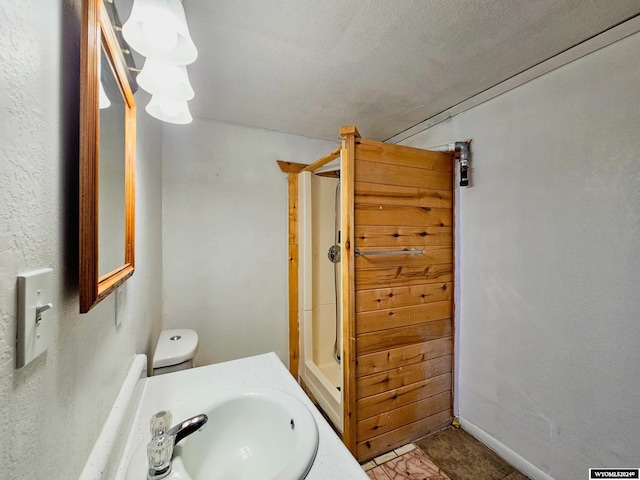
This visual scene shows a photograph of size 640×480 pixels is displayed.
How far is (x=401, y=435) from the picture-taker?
5.48 feet

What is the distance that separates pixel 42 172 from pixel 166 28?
52 cm

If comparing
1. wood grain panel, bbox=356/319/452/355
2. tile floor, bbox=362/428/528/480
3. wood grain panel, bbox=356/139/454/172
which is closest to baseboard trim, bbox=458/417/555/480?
tile floor, bbox=362/428/528/480

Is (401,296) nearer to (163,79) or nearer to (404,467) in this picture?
(404,467)

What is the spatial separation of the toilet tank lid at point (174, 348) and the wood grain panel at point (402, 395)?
104 cm

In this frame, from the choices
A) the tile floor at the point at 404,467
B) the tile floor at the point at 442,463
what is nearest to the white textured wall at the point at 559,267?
the tile floor at the point at 442,463

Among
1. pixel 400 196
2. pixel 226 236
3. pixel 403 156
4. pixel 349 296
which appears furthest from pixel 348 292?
pixel 226 236

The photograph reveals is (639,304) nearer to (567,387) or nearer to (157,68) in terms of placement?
(567,387)

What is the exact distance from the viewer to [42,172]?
1.23ft

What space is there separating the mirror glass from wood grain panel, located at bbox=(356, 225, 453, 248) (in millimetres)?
1138

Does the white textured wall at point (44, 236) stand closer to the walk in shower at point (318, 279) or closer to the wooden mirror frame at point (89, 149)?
the wooden mirror frame at point (89, 149)

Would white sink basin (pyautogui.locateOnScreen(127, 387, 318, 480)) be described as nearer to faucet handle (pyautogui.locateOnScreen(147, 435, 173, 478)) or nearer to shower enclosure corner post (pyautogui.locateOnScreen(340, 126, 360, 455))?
faucet handle (pyautogui.locateOnScreen(147, 435, 173, 478))

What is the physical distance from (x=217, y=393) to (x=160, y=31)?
1085 mm

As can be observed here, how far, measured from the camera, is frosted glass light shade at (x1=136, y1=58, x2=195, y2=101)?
0.81 meters

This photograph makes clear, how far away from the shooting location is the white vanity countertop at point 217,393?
0.63 meters
